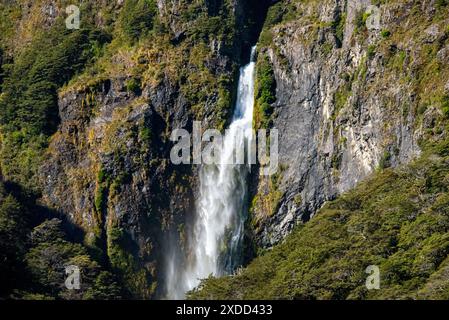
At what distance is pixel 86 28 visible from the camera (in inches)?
3878

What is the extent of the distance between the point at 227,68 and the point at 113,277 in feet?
70.5

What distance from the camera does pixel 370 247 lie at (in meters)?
64.9

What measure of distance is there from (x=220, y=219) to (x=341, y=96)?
14840 mm

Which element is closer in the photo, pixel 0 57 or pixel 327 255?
pixel 327 255

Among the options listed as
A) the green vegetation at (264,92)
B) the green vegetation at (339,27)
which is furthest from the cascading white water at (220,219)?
the green vegetation at (339,27)

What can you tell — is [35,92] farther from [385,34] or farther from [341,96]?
[385,34]

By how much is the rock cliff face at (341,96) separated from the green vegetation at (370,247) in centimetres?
519

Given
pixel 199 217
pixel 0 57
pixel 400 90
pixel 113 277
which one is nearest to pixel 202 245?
pixel 199 217

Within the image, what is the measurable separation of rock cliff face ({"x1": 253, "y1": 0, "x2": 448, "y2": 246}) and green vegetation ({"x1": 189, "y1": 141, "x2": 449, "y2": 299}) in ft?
17.0

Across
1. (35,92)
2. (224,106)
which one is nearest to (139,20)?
(35,92)

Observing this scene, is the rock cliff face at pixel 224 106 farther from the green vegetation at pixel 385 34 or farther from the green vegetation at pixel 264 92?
the green vegetation at pixel 264 92

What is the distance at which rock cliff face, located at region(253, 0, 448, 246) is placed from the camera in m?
76.1

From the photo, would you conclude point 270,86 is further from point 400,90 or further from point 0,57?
point 0,57

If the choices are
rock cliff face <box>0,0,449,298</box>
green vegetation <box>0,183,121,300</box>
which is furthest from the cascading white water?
green vegetation <box>0,183,121,300</box>
